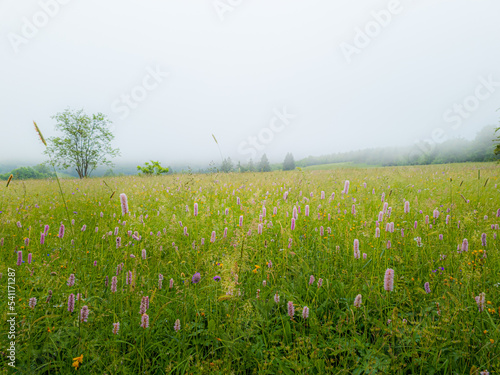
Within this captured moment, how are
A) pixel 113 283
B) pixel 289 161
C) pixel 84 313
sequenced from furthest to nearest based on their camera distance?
pixel 289 161 < pixel 113 283 < pixel 84 313

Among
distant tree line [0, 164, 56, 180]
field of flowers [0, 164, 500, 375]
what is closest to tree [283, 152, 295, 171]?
distant tree line [0, 164, 56, 180]

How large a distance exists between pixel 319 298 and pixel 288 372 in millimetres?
894

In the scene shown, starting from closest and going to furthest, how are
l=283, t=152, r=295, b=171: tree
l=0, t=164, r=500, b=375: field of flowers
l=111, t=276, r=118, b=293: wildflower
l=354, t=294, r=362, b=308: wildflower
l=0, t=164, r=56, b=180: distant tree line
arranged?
l=0, t=164, r=500, b=375: field of flowers → l=354, t=294, r=362, b=308: wildflower → l=111, t=276, r=118, b=293: wildflower → l=0, t=164, r=56, b=180: distant tree line → l=283, t=152, r=295, b=171: tree

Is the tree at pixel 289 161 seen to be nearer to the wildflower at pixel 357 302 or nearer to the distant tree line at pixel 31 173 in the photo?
the distant tree line at pixel 31 173

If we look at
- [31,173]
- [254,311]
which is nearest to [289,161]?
[31,173]

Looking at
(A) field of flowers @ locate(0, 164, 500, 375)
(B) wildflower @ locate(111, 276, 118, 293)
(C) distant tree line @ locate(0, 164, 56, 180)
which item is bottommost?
(A) field of flowers @ locate(0, 164, 500, 375)

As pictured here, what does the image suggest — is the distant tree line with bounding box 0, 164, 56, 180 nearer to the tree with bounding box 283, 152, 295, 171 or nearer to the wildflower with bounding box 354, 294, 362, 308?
the wildflower with bounding box 354, 294, 362, 308

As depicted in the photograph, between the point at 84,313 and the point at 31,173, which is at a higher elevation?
the point at 31,173

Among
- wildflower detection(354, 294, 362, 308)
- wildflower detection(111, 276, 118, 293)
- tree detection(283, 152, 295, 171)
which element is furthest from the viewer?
tree detection(283, 152, 295, 171)

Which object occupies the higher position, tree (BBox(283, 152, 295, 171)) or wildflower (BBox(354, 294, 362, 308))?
tree (BBox(283, 152, 295, 171))

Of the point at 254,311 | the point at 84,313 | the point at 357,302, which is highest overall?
the point at 84,313

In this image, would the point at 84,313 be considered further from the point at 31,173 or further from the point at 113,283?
the point at 31,173

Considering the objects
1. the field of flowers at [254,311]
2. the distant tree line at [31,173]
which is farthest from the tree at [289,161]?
the field of flowers at [254,311]

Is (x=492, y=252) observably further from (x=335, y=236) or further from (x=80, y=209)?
(x=80, y=209)
